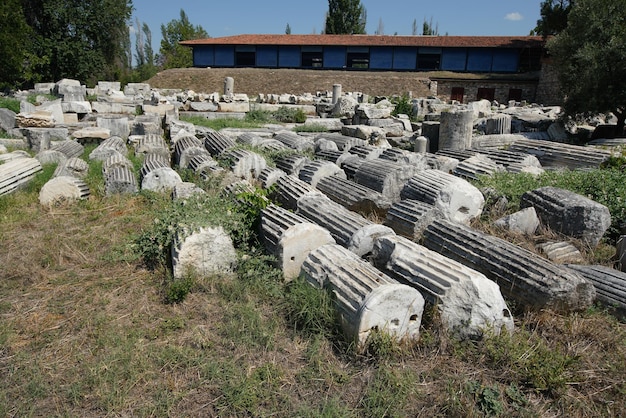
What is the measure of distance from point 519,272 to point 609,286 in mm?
879

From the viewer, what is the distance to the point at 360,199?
6688 mm

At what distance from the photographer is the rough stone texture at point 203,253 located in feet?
15.7

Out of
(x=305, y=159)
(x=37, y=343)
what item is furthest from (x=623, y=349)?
(x=305, y=159)

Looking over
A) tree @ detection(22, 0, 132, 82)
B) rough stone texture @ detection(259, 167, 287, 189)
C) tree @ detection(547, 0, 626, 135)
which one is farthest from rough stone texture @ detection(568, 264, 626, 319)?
tree @ detection(22, 0, 132, 82)

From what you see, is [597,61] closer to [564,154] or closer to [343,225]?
[564,154]

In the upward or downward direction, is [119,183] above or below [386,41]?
below

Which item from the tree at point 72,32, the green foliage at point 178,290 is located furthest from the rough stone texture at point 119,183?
the tree at point 72,32

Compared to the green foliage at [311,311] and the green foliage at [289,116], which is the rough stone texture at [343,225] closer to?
the green foliage at [311,311]

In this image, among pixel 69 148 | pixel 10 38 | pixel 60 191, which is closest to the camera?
pixel 60 191

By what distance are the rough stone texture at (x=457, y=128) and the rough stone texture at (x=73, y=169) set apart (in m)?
7.94

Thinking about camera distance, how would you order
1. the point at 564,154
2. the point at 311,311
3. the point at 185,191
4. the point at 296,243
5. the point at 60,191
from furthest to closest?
the point at 564,154
the point at 60,191
the point at 185,191
the point at 296,243
the point at 311,311

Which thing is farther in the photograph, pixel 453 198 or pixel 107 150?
pixel 107 150

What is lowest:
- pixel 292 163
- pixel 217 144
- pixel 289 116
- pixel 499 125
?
pixel 292 163

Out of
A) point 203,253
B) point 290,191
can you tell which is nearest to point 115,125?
point 290,191
